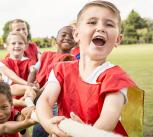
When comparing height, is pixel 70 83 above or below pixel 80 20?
below

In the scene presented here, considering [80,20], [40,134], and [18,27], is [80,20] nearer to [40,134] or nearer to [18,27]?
[40,134]

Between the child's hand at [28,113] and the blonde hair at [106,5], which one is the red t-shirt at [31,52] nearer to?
the child's hand at [28,113]

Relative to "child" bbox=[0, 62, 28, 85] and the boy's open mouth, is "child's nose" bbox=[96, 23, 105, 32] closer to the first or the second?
the boy's open mouth

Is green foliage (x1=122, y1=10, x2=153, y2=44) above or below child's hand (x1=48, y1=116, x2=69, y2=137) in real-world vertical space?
below

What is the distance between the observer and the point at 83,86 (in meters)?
2.33

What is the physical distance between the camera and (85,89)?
232 centimetres

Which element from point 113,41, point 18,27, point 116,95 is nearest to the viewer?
point 116,95

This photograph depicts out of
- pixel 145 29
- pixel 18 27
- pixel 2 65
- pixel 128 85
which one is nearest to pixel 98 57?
pixel 128 85

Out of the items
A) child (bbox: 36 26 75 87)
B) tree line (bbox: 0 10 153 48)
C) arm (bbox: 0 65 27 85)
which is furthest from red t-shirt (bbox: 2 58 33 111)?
tree line (bbox: 0 10 153 48)

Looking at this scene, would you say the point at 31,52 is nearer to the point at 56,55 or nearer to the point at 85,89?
the point at 56,55

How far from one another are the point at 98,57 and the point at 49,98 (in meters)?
0.34

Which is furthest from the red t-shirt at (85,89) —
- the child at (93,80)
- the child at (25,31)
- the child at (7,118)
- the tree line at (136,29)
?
the tree line at (136,29)

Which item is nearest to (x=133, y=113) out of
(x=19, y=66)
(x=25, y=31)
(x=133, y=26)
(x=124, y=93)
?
(x=124, y=93)

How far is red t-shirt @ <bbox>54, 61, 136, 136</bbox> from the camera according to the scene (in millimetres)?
2234
